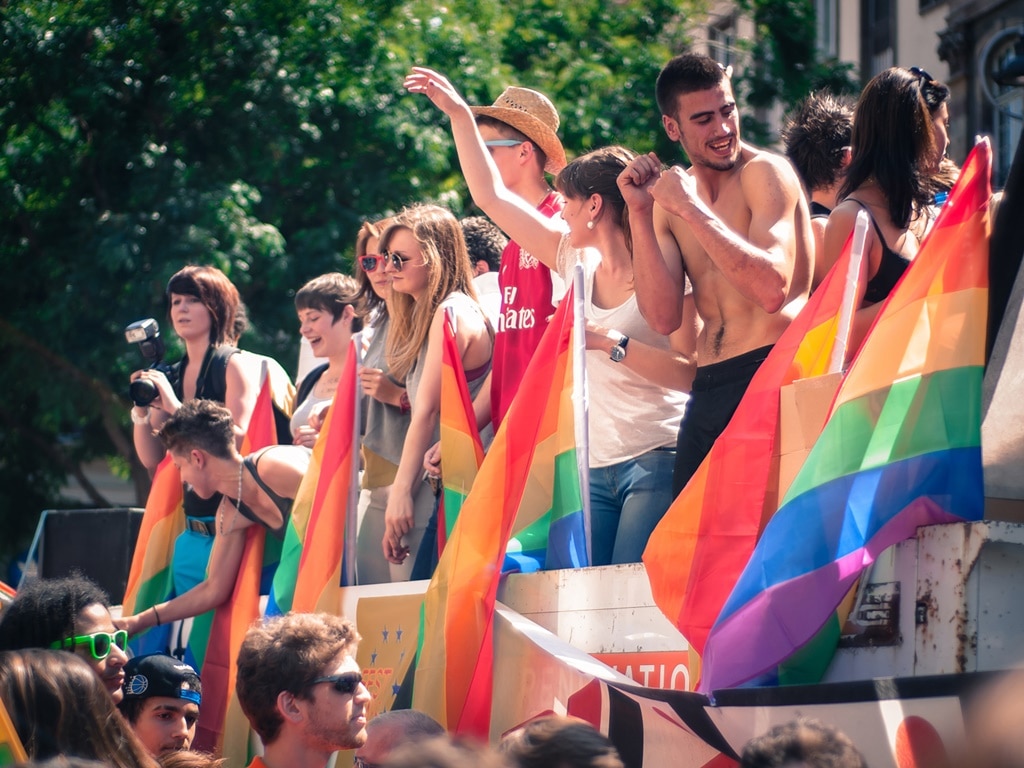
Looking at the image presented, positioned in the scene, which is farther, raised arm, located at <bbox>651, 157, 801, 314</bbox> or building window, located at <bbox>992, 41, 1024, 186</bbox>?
building window, located at <bbox>992, 41, 1024, 186</bbox>

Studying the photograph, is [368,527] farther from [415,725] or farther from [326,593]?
[415,725]

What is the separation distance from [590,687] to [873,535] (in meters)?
0.94

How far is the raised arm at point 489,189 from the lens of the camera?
521 cm

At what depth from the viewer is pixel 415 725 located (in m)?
4.05

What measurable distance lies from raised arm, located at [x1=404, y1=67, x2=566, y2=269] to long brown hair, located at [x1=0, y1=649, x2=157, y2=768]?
2.32 meters

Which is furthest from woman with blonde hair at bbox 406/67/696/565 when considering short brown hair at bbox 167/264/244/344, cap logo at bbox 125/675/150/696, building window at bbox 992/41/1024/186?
building window at bbox 992/41/1024/186

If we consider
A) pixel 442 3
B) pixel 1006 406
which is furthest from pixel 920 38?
pixel 1006 406

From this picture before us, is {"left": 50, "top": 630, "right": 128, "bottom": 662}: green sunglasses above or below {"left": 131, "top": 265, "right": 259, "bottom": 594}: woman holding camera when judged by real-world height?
below

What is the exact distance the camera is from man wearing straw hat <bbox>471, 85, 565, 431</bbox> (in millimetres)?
5312

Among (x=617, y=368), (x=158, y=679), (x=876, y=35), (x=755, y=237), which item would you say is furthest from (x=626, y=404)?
(x=876, y=35)

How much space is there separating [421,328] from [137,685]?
1659 mm

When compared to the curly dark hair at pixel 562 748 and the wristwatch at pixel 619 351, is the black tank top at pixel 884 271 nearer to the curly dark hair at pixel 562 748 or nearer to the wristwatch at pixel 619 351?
the wristwatch at pixel 619 351

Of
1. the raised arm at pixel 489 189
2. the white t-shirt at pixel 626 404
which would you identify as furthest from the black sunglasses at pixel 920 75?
the raised arm at pixel 489 189

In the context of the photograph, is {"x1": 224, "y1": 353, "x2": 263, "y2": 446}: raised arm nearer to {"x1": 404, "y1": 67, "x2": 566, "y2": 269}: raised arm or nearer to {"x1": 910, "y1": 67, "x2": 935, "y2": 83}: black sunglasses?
{"x1": 404, "y1": 67, "x2": 566, "y2": 269}: raised arm
